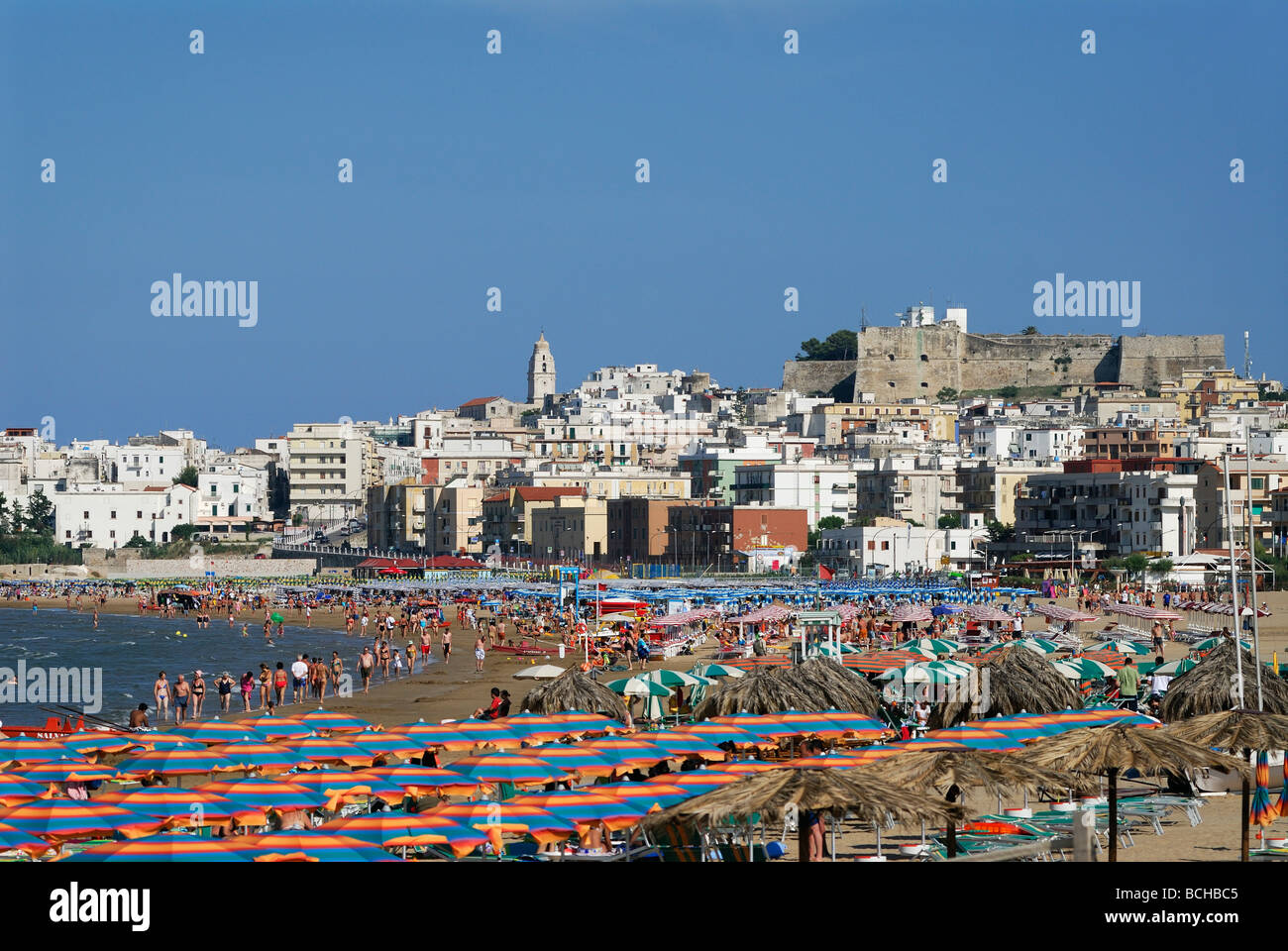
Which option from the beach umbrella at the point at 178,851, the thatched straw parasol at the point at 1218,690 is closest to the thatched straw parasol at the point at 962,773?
the beach umbrella at the point at 178,851

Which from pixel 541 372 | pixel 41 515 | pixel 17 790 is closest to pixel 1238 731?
pixel 17 790

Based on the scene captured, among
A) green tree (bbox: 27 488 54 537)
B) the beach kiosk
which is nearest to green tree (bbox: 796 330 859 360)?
green tree (bbox: 27 488 54 537)

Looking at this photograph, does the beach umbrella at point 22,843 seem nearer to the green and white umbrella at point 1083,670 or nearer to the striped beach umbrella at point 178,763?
the striped beach umbrella at point 178,763

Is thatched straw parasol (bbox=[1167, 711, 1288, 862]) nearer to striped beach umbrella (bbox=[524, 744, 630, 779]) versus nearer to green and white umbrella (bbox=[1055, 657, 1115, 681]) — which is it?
striped beach umbrella (bbox=[524, 744, 630, 779])

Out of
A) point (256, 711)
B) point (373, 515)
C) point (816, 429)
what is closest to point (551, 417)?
point (816, 429)

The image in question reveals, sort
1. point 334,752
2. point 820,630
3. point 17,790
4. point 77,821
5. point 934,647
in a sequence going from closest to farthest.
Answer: point 77,821, point 17,790, point 334,752, point 934,647, point 820,630

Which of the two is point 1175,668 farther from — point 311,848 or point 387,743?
point 311,848
